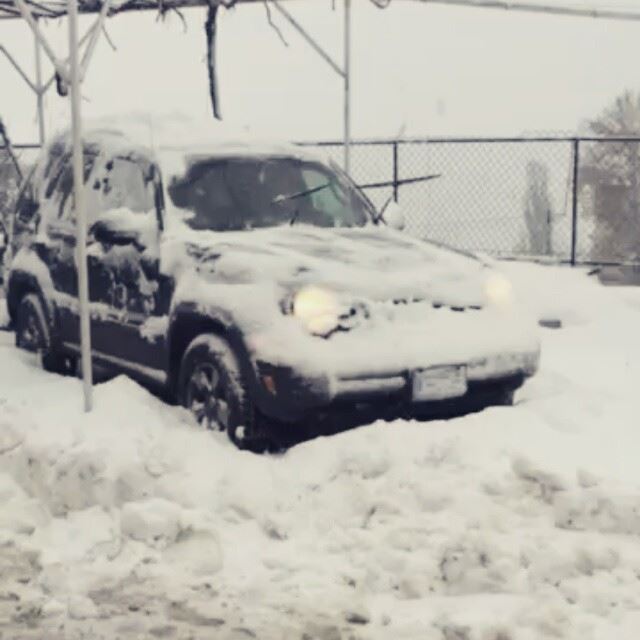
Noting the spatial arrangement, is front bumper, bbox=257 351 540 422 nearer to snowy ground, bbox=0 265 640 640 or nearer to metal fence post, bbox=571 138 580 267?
snowy ground, bbox=0 265 640 640

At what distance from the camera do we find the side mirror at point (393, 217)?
26.2 ft

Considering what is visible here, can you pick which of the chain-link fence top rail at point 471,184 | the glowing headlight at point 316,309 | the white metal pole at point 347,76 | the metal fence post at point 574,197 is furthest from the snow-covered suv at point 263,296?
the chain-link fence top rail at point 471,184

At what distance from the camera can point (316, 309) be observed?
6094mm

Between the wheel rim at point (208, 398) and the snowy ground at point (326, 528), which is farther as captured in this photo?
the wheel rim at point (208, 398)

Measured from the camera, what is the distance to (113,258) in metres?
7.45

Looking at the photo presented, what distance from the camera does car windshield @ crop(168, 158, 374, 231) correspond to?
7.20m

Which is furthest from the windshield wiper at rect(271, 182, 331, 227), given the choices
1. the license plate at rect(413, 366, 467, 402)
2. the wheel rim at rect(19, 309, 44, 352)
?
the wheel rim at rect(19, 309, 44, 352)

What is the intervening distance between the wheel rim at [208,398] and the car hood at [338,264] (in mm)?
550

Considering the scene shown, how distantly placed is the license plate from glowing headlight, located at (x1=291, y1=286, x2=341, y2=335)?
0.55 metres

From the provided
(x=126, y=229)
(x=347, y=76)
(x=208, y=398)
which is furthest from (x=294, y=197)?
(x=347, y=76)

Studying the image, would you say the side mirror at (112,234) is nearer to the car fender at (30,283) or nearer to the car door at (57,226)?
the car door at (57,226)

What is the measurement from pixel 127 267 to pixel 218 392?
133cm

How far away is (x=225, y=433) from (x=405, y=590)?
6.24 feet

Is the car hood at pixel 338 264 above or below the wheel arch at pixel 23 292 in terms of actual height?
above
